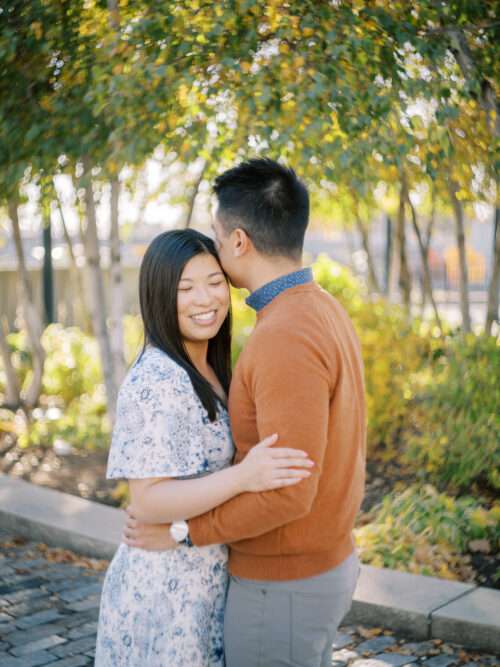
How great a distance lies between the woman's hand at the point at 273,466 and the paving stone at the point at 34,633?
2.40 metres

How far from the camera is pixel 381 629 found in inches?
160

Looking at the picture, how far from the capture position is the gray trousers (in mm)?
2219

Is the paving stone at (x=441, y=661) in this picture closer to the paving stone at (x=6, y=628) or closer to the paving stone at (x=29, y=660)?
the paving stone at (x=29, y=660)

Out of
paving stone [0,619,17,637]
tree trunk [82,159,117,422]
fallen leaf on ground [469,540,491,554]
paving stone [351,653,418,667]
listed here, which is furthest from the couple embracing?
tree trunk [82,159,117,422]

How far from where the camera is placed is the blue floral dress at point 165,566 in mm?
2236

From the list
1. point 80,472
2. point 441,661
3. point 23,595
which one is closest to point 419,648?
point 441,661

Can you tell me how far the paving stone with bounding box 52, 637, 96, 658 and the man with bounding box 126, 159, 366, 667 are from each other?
1.81 meters

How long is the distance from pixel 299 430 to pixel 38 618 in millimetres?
2766

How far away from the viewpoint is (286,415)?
2.03 metres

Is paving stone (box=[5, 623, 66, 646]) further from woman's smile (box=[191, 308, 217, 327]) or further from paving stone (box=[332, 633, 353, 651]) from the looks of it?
woman's smile (box=[191, 308, 217, 327])

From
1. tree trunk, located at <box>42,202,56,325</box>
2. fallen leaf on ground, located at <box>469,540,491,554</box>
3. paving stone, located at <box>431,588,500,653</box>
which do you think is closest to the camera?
paving stone, located at <box>431,588,500,653</box>

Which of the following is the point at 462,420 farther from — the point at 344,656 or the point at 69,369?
the point at 69,369

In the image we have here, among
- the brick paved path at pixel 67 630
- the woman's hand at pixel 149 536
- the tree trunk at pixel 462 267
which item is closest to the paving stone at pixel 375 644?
the brick paved path at pixel 67 630

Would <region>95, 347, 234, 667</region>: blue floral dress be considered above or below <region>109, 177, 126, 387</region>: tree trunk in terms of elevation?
below
